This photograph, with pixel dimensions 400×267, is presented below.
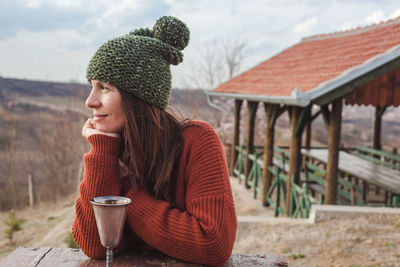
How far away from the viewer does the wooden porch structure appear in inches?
229

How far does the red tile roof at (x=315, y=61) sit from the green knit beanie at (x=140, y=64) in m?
4.21

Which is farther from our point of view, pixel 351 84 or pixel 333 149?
pixel 333 149

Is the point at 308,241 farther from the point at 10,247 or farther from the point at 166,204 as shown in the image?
the point at 10,247

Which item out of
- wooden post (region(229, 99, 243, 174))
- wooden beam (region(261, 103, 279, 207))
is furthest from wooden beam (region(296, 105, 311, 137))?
wooden post (region(229, 99, 243, 174))

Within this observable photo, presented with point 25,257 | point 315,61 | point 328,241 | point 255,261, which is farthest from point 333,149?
point 25,257

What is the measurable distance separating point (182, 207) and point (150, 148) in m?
0.29

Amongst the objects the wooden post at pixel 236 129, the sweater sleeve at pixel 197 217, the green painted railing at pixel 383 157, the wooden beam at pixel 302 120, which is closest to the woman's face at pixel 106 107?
the sweater sleeve at pixel 197 217

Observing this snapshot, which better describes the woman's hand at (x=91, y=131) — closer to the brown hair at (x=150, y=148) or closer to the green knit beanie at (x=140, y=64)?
the brown hair at (x=150, y=148)

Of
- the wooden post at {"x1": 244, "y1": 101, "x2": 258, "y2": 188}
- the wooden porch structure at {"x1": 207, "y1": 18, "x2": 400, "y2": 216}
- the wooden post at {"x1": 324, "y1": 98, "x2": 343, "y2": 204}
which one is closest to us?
the wooden porch structure at {"x1": 207, "y1": 18, "x2": 400, "y2": 216}

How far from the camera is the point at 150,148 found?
1722 mm

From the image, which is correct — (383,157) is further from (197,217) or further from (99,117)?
(99,117)

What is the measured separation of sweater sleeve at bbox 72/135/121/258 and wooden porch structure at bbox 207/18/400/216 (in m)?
4.27

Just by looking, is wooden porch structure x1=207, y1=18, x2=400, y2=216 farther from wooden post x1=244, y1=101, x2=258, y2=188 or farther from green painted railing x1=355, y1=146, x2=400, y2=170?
green painted railing x1=355, y1=146, x2=400, y2=170

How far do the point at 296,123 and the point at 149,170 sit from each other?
531 centimetres
